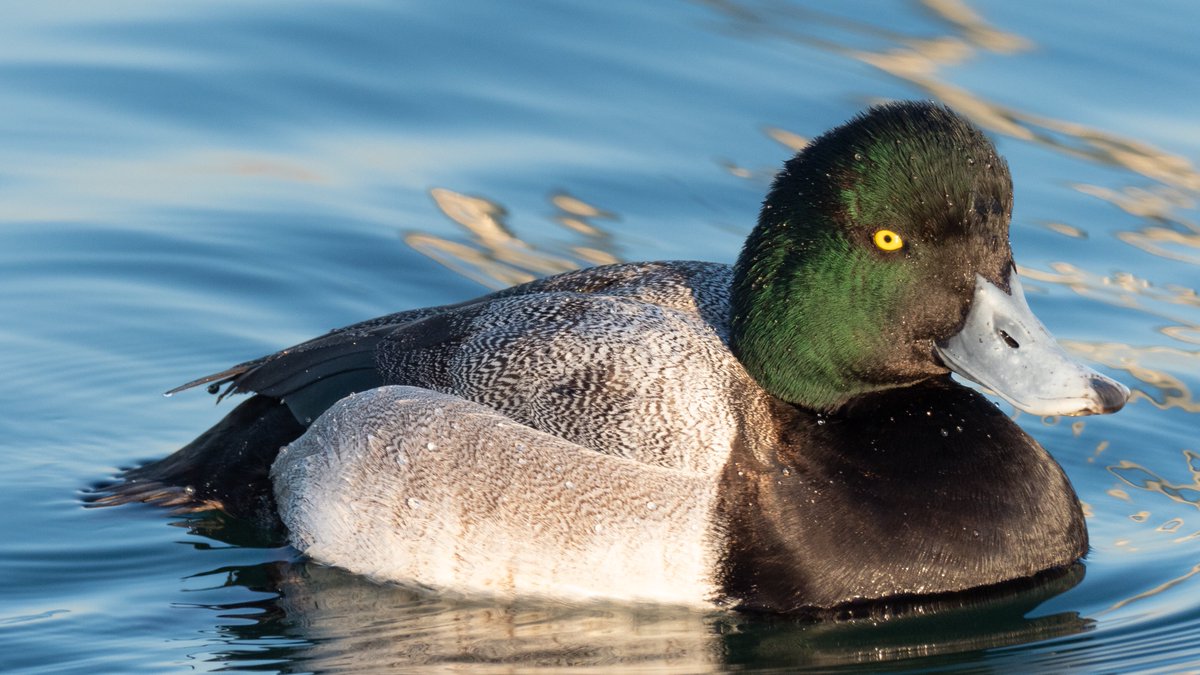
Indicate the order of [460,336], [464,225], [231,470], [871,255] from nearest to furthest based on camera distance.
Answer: [871,255] → [460,336] → [231,470] → [464,225]

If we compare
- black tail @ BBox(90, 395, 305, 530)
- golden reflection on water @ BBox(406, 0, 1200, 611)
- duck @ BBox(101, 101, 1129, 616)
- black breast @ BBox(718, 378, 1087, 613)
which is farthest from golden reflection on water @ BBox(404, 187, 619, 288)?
black breast @ BBox(718, 378, 1087, 613)

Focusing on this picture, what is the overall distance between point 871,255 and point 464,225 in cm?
395

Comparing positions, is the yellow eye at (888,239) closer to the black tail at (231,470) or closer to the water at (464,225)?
the water at (464,225)

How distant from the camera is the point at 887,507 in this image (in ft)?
20.2

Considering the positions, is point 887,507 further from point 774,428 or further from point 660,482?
point 660,482

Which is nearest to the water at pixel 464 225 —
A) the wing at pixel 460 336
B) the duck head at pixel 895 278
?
the wing at pixel 460 336

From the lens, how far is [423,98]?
10.8 meters

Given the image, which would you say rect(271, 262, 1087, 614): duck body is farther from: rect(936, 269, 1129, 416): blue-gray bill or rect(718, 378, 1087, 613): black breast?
rect(936, 269, 1129, 416): blue-gray bill

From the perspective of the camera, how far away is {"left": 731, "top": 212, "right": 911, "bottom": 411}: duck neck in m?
6.29

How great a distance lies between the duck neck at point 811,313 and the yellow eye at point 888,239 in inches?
2.7

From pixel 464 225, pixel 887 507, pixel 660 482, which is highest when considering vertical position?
pixel 464 225

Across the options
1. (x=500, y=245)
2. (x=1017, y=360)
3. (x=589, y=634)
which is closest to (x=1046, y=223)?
(x=500, y=245)

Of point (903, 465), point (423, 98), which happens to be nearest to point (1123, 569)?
point (903, 465)

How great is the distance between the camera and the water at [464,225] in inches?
243
